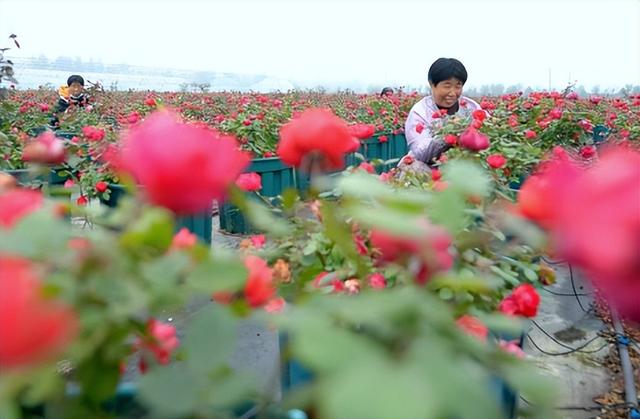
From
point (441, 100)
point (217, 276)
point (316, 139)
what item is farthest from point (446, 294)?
point (441, 100)

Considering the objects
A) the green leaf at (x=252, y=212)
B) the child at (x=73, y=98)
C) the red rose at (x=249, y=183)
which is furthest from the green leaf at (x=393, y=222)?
the child at (x=73, y=98)

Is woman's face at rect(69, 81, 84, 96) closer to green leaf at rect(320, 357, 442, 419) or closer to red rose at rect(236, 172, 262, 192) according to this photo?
red rose at rect(236, 172, 262, 192)

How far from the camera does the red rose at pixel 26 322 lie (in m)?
0.24

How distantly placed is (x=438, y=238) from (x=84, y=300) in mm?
191

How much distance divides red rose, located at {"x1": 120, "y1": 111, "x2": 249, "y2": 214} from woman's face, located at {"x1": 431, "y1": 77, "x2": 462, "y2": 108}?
2.26 meters

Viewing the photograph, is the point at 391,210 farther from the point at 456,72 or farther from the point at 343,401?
the point at 456,72

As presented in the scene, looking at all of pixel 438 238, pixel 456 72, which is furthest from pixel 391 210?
pixel 456 72

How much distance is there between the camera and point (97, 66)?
497 inches

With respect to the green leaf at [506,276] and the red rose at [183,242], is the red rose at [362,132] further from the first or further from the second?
the red rose at [183,242]

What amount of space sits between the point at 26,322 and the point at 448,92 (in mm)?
2383

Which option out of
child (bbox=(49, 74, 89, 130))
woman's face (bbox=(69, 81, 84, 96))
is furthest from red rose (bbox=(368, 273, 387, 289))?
woman's face (bbox=(69, 81, 84, 96))

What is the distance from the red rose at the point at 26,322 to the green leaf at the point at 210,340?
0.06 metres

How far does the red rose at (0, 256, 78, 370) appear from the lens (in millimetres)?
235

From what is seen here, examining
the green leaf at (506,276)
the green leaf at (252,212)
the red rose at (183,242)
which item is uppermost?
the green leaf at (252,212)
